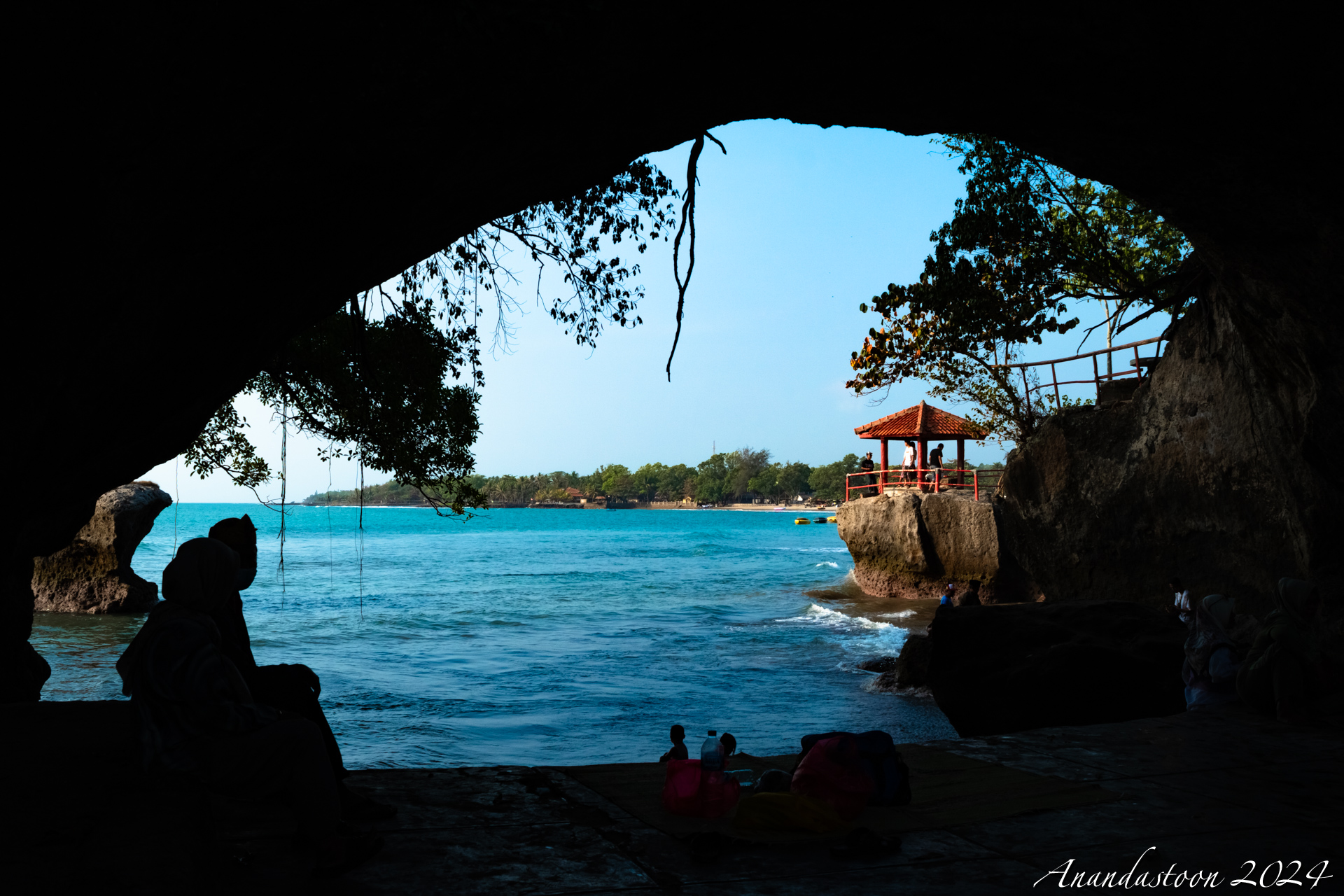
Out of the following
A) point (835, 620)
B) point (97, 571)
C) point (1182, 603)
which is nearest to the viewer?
point (1182, 603)

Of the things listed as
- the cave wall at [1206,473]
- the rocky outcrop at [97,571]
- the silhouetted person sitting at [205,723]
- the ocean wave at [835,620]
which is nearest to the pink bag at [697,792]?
the silhouetted person sitting at [205,723]

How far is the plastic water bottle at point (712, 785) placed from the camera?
405 centimetres

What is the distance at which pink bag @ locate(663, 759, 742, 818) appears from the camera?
405 cm

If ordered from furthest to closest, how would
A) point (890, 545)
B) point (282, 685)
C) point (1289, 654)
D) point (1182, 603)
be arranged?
point (890, 545), point (1182, 603), point (1289, 654), point (282, 685)

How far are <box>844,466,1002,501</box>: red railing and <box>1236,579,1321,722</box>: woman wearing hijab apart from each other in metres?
20.5

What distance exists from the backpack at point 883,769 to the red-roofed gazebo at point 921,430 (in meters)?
25.2

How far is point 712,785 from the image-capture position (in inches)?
160

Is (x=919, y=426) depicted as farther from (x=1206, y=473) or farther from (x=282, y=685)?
(x=282, y=685)

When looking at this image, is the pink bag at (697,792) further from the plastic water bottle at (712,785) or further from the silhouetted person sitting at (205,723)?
the silhouetted person sitting at (205,723)

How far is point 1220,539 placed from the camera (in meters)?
11.9

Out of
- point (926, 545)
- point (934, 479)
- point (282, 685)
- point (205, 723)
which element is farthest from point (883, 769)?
point (934, 479)

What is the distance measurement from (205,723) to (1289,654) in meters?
6.81

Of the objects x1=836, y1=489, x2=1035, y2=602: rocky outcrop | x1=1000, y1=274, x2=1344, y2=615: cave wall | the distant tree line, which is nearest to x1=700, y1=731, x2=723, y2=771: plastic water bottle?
x1=1000, y1=274, x2=1344, y2=615: cave wall

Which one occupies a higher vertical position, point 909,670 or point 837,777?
point 837,777
